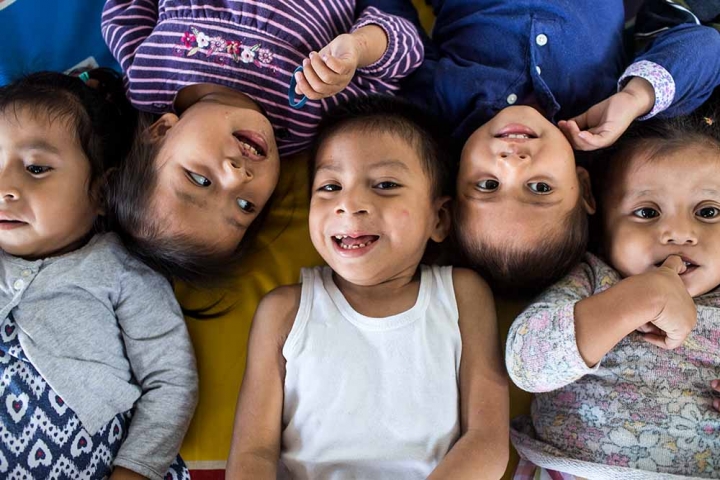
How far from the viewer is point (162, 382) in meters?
1.21

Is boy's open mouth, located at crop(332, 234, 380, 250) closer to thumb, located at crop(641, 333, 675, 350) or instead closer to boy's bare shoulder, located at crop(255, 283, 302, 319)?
boy's bare shoulder, located at crop(255, 283, 302, 319)

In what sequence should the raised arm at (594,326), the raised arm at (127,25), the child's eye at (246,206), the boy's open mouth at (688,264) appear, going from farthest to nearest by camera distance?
the raised arm at (127,25) → the child's eye at (246,206) → the boy's open mouth at (688,264) → the raised arm at (594,326)

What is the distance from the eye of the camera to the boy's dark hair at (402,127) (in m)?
1.21

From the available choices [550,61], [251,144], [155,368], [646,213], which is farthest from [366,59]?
[155,368]

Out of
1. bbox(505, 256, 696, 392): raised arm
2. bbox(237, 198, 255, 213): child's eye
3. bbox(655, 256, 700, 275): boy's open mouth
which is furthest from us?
bbox(237, 198, 255, 213): child's eye

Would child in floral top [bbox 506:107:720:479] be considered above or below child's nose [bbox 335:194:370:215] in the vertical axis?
below

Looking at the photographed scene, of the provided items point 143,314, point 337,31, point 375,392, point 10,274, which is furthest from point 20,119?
point 375,392

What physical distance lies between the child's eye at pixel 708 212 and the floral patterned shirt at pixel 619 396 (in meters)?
0.14

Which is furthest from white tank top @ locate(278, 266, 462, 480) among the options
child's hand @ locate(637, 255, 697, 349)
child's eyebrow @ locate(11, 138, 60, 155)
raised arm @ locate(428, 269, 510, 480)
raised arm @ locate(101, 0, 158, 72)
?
raised arm @ locate(101, 0, 158, 72)

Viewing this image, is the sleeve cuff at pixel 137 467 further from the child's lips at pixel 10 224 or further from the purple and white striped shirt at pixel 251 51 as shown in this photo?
the purple and white striped shirt at pixel 251 51

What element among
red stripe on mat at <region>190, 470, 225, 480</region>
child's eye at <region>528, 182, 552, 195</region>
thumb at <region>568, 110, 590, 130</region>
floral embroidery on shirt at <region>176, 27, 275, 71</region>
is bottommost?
red stripe on mat at <region>190, 470, 225, 480</region>

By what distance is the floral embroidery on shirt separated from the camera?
1289mm

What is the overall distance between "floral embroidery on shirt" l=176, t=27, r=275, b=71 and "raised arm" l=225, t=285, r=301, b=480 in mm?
457

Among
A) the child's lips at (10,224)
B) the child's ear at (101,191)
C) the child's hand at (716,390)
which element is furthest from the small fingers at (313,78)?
the child's hand at (716,390)
